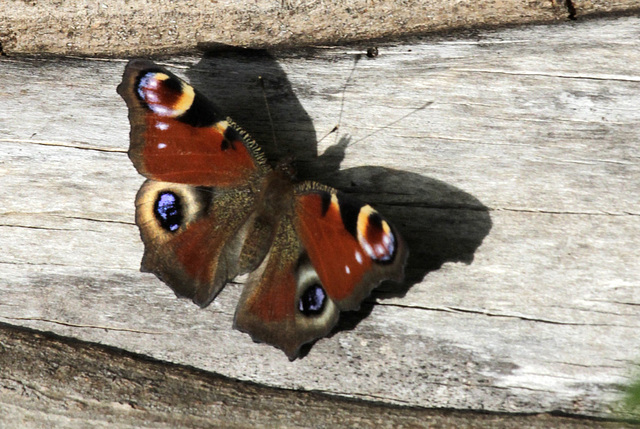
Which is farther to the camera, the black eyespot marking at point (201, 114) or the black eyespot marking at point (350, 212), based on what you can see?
the black eyespot marking at point (201, 114)

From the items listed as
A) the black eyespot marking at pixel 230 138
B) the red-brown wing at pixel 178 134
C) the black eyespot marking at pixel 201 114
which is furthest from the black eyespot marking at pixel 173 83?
the black eyespot marking at pixel 230 138

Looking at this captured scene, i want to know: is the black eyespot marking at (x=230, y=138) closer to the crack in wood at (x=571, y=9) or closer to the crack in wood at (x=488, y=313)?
the crack in wood at (x=488, y=313)

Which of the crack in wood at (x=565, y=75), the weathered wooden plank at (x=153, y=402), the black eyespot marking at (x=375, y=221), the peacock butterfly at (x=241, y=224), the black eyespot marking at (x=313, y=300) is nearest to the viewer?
the black eyespot marking at (x=375, y=221)

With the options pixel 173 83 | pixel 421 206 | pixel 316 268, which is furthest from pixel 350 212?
pixel 173 83

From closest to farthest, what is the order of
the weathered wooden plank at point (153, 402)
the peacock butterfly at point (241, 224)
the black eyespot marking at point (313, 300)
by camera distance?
1. the peacock butterfly at point (241, 224)
2. the black eyespot marking at point (313, 300)
3. the weathered wooden plank at point (153, 402)

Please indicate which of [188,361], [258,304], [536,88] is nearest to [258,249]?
[258,304]

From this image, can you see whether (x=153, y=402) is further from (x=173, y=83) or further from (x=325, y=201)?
(x=173, y=83)

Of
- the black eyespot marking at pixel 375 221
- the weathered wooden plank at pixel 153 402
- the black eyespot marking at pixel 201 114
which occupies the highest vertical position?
the black eyespot marking at pixel 201 114

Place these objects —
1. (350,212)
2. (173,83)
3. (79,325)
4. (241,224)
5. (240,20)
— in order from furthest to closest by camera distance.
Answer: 1. (240,20)
2. (79,325)
3. (241,224)
4. (173,83)
5. (350,212)
